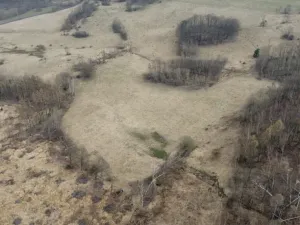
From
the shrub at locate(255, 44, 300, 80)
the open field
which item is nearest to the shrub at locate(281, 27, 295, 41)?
the open field

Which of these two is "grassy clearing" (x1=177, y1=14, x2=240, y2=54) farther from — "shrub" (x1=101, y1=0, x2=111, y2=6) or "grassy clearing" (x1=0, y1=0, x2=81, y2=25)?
"grassy clearing" (x1=0, y1=0, x2=81, y2=25)

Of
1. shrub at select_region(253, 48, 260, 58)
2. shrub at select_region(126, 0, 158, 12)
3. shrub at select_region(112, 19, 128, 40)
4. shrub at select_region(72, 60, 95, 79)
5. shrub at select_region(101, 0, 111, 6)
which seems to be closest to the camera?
shrub at select_region(72, 60, 95, 79)

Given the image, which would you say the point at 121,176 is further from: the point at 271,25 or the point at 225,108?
the point at 271,25

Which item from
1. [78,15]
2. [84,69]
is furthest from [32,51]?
[78,15]

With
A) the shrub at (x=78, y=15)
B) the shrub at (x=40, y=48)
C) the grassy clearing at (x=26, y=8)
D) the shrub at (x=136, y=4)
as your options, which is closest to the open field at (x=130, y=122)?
the shrub at (x=40, y=48)

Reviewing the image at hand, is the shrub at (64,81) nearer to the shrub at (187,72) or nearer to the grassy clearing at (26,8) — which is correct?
the shrub at (187,72)

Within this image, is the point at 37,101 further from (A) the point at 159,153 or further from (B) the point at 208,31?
(B) the point at 208,31
